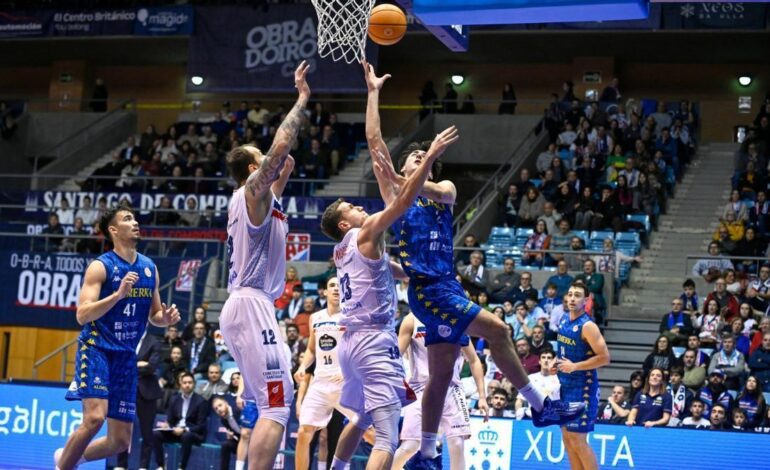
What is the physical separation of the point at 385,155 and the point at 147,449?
8.43 meters

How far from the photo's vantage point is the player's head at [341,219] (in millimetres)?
9219

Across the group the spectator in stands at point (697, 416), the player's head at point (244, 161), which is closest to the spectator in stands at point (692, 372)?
the spectator in stands at point (697, 416)

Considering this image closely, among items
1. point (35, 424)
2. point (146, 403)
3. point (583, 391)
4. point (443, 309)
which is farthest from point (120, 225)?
point (35, 424)

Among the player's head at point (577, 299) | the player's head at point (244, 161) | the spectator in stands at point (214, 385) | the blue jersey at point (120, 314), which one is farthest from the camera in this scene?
the spectator in stands at point (214, 385)

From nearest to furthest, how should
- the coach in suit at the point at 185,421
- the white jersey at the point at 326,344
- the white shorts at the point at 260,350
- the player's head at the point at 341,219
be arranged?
the white shorts at the point at 260,350, the player's head at the point at 341,219, the white jersey at the point at 326,344, the coach in suit at the point at 185,421

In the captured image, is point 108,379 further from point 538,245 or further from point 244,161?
point 538,245

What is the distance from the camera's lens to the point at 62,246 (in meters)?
24.2

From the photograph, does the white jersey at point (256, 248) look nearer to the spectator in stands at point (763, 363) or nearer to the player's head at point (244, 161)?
the player's head at point (244, 161)

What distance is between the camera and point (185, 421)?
631 inches

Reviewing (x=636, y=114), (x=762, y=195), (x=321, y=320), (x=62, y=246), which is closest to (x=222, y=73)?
(x=62, y=246)

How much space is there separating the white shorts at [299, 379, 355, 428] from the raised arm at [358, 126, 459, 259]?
4116 millimetres

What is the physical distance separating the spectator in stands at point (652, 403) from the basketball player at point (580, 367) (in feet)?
13.1

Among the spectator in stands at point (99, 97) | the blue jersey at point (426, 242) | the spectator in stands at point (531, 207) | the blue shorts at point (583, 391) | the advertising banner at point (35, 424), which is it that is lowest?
the advertising banner at point (35, 424)

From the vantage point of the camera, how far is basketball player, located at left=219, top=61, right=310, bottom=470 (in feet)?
26.0
